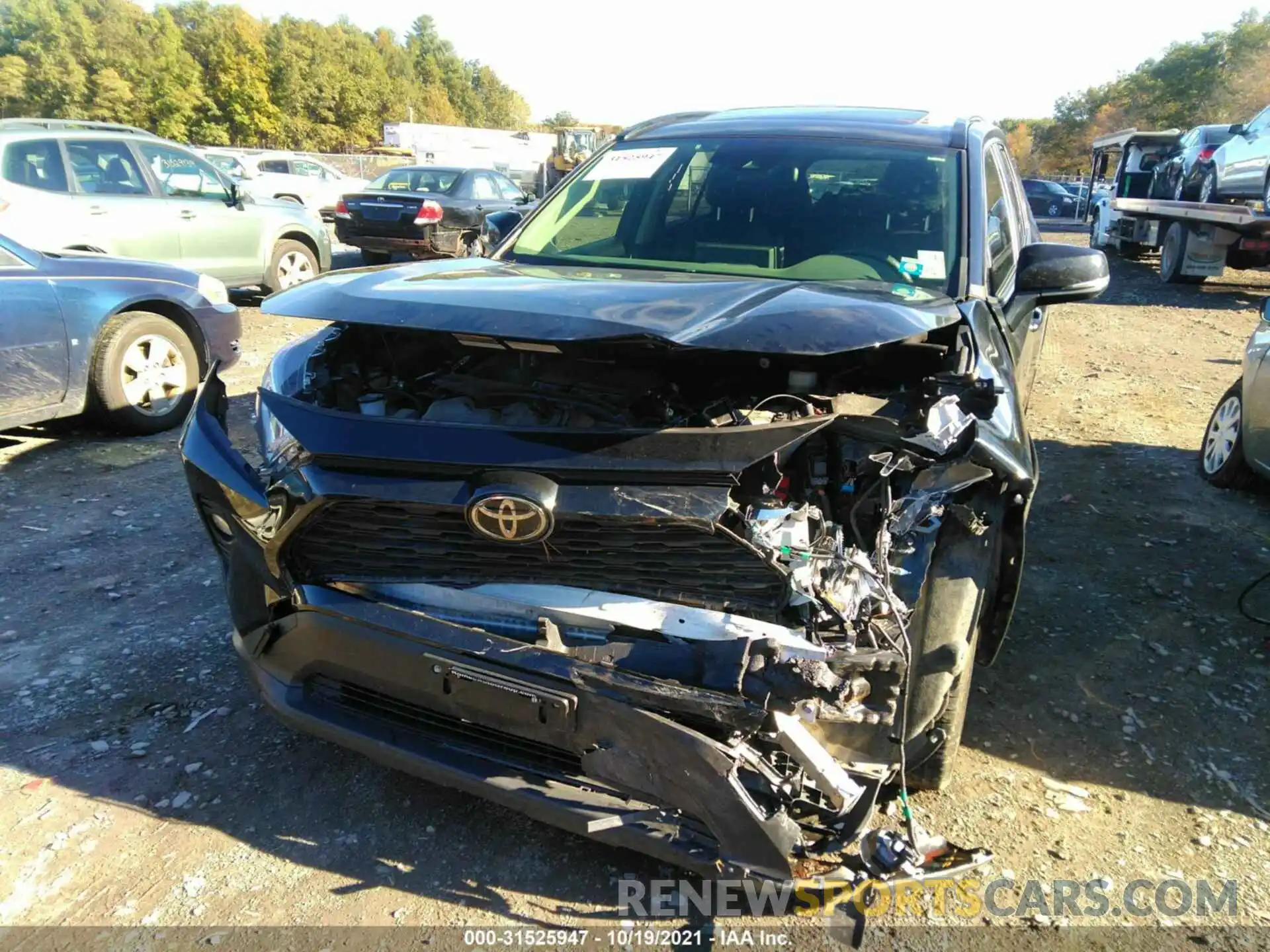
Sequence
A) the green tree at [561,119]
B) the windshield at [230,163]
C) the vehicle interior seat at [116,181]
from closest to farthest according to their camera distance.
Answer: the vehicle interior seat at [116,181], the windshield at [230,163], the green tree at [561,119]

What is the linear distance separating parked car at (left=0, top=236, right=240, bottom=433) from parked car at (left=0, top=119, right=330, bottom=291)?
5.25 ft

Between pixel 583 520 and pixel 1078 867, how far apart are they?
1.69 metres

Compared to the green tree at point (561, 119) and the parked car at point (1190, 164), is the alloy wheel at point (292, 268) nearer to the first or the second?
the parked car at point (1190, 164)

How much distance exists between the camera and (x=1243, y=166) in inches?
453

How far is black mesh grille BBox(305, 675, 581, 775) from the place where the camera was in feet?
6.82

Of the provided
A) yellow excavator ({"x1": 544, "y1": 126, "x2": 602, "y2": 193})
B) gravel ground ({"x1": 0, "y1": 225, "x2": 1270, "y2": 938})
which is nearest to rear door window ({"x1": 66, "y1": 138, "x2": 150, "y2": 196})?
gravel ground ({"x1": 0, "y1": 225, "x2": 1270, "y2": 938})

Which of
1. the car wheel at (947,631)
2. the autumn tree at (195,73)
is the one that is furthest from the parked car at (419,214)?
the autumn tree at (195,73)

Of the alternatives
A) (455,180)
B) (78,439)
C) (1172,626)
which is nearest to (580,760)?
(1172,626)

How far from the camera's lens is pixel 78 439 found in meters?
5.52

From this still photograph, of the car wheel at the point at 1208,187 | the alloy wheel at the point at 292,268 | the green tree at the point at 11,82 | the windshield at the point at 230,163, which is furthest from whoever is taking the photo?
the green tree at the point at 11,82

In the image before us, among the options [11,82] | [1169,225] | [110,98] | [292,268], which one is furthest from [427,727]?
[11,82]

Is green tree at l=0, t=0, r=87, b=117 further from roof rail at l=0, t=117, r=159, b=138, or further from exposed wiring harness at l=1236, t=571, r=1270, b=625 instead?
exposed wiring harness at l=1236, t=571, r=1270, b=625

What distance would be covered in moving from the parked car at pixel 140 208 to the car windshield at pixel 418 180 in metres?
2.95

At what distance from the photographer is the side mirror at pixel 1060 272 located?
3084mm
